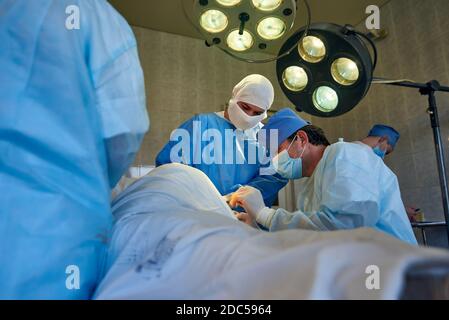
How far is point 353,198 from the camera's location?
0.97 metres

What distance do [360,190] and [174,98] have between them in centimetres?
223

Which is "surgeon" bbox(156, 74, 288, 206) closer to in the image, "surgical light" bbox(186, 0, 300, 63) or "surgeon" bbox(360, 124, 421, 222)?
"surgical light" bbox(186, 0, 300, 63)

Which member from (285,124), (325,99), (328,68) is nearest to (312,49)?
(328,68)

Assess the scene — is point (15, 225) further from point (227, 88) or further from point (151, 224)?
point (227, 88)

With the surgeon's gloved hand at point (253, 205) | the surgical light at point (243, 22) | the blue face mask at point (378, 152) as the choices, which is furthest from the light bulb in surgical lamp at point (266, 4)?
the blue face mask at point (378, 152)

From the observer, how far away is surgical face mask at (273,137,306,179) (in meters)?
1.35

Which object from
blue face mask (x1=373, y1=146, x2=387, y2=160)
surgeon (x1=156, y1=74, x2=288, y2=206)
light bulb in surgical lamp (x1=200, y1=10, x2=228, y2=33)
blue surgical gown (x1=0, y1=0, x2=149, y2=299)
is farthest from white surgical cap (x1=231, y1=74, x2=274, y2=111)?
blue surgical gown (x1=0, y1=0, x2=149, y2=299)

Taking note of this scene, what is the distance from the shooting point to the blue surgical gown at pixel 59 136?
1.41 ft

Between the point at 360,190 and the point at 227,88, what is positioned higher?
the point at 227,88

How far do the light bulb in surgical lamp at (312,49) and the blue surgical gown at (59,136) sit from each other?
36.4 inches

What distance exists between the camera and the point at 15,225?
43cm

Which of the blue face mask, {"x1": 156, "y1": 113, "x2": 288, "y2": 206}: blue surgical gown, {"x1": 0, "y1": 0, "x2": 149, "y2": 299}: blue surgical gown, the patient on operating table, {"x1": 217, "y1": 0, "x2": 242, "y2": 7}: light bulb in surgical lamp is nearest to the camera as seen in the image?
the patient on operating table

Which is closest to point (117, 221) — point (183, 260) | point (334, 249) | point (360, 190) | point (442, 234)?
point (183, 260)

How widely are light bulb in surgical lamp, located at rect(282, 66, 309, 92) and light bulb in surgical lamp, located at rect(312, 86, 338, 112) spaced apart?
0.22 ft
